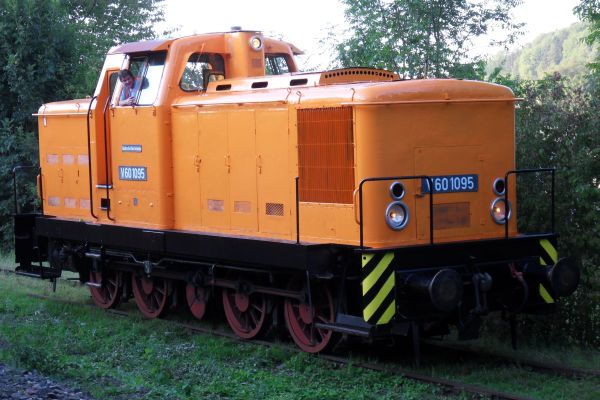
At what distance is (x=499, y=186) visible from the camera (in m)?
9.04

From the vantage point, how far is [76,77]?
21.1 m

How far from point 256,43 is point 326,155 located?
8.86 feet

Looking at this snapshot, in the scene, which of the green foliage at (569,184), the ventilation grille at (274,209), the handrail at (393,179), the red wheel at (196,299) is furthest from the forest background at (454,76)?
the red wheel at (196,299)

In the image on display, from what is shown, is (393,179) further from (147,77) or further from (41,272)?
(41,272)

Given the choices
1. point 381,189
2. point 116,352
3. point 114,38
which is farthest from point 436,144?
point 114,38

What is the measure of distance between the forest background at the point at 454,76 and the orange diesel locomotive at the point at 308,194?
2.87 feet

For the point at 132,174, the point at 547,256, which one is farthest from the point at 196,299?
the point at 547,256

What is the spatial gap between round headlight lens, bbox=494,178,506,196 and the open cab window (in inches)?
166

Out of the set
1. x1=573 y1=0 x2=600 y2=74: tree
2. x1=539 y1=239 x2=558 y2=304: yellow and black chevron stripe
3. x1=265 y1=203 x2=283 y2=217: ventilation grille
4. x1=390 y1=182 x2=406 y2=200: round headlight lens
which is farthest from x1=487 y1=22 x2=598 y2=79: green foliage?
x1=390 y1=182 x2=406 y2=200: round headlight lens

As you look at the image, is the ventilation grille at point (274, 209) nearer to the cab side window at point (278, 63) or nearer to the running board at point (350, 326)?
the running board at point (350, 326)

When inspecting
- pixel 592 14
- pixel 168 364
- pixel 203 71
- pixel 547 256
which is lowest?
pixel 168 364

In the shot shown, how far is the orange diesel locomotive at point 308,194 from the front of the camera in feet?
27.1

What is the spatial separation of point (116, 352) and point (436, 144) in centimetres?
407

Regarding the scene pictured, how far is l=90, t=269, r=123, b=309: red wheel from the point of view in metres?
12.1
